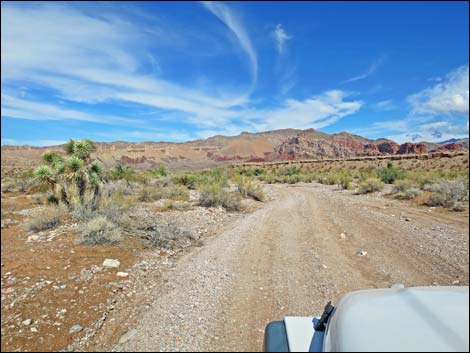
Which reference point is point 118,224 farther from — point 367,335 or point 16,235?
point 367,335

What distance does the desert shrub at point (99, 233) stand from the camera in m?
6.75

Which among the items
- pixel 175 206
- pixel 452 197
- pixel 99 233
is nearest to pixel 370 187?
pixel 452 197

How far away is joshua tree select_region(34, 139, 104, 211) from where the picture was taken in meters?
9.48

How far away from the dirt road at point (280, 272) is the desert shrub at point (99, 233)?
5.96 ft

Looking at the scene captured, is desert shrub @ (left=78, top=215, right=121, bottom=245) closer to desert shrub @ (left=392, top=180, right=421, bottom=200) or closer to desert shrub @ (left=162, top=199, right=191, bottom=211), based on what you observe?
desert shrub @ (left=162, top=199, right=191, bottom=211)

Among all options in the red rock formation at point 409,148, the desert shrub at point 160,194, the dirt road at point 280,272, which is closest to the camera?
the dirt road at point 280,272

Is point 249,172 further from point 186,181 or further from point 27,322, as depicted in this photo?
point 27,322

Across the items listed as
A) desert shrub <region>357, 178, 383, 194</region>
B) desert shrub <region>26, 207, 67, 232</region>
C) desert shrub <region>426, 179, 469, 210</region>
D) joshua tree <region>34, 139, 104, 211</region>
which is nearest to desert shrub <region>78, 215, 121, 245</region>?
desert shrub <region>26, 207, 67, 232</region>

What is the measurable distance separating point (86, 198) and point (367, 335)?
9.65 metres

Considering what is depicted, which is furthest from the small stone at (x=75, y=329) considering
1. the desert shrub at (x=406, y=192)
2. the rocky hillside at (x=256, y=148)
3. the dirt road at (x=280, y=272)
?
the rocky hillside at (x=256, y=148)

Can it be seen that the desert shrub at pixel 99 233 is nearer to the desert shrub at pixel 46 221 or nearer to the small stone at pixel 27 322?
the desert shrub at pixel 46 221

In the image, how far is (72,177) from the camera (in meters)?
9.50

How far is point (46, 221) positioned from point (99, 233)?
210cm

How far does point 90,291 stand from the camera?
4680 millimetres
